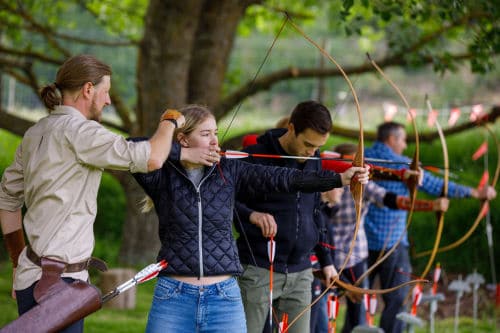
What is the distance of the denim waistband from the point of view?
2844 millimetres

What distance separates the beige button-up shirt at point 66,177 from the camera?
8.21ft

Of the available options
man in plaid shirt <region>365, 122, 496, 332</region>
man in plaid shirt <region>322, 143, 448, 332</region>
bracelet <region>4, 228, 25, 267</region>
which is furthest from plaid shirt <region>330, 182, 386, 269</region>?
bracelet <region>4, 228, 25, 267</region>

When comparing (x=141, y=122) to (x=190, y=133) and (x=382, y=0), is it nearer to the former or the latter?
(x=382, y=0)

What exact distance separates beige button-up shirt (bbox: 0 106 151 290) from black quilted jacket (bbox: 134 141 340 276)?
1.04 feet

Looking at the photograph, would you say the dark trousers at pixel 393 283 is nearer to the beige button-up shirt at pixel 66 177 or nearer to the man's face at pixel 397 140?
the man's face at pixel 397 140

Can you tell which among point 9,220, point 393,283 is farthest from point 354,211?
point 9,220

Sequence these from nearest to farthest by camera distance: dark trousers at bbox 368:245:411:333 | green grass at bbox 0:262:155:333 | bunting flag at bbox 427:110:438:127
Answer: bunting flag at bbox 427:110:438:127, dark trousers at bbox 368:245:411:333, green grass at bbox 0:262:155:333

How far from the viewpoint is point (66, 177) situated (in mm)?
2545

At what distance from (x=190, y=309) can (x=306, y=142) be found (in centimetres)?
96

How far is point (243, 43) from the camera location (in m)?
16.5

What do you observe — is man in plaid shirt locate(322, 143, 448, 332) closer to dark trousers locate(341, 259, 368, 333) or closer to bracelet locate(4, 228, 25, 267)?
dark trousers locate(341, 259, 368, 333)

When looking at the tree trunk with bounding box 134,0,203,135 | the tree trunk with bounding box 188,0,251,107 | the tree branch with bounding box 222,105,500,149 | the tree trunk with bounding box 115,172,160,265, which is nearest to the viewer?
the tree branch with bounding box 222,105,500,149

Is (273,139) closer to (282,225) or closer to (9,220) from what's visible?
(282,225)

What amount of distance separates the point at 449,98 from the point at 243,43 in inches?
160
